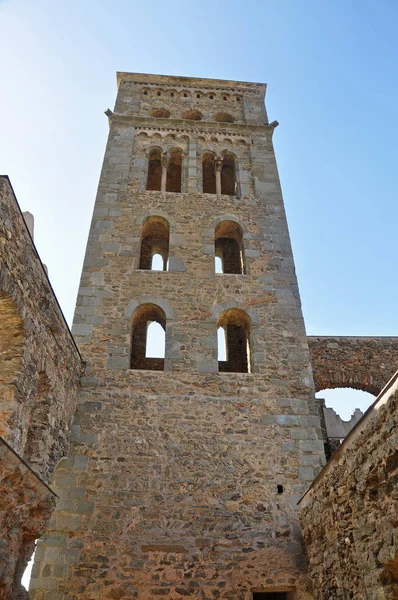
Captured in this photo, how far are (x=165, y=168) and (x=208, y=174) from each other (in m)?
1.62

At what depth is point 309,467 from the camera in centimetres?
817

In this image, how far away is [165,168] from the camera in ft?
42.9

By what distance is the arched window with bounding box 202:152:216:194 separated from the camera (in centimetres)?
1373

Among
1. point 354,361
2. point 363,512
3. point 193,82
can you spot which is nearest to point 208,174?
point 193,82

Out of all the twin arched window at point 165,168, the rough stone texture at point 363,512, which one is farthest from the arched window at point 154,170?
the rough stone texture at point 363,512

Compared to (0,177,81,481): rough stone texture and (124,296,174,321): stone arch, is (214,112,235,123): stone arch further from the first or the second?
(0,177,81,481): rough stone texture

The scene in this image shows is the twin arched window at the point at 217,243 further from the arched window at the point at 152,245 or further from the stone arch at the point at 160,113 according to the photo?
the stone arch at the point at 160,113

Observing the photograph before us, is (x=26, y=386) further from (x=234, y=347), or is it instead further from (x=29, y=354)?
(x=234, y=347)

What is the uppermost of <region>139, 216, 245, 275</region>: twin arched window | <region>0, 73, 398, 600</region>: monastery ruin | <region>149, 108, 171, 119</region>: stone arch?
<region>149, 108, 171, 119</region>: stone arch

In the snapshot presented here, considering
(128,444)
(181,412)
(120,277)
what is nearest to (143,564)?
(128,444)

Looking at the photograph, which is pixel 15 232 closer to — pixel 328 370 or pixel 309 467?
pixel 309 467

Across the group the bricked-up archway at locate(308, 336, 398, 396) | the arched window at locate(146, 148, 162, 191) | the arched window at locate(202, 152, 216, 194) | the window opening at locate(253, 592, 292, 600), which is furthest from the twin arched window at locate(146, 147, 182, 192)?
the window opening at locate(253, 592, 292, 600)

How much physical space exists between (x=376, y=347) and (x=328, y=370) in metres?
1.40

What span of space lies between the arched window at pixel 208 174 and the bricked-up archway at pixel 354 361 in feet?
17.7
